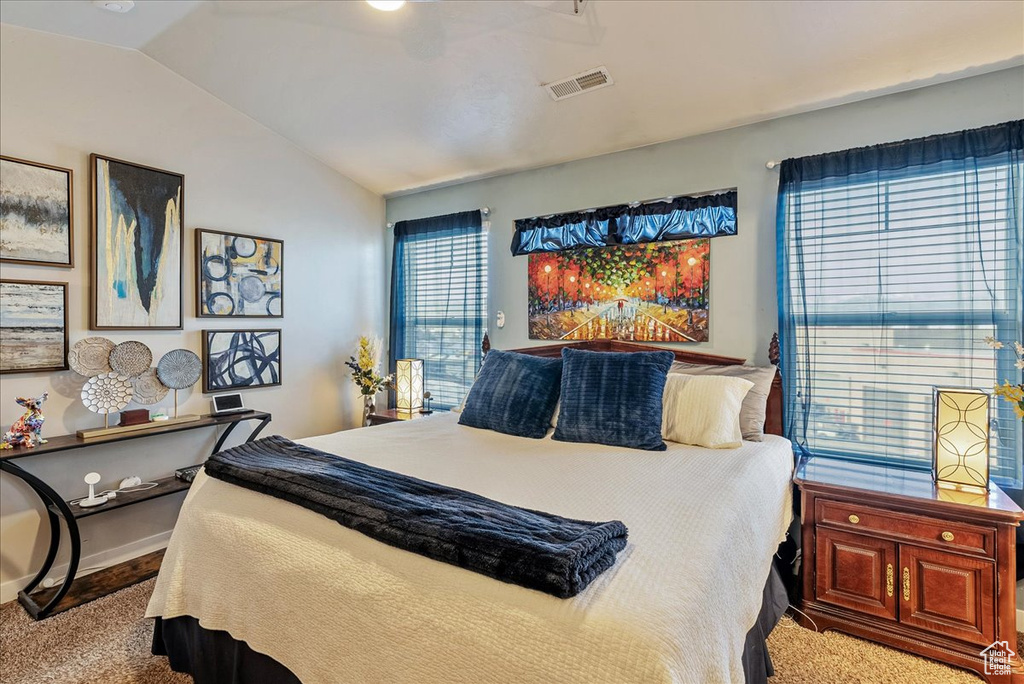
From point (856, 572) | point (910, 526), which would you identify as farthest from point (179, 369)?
point (910, 526)

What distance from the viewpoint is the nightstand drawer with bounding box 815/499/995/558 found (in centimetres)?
189

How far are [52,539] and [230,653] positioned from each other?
1810 mm

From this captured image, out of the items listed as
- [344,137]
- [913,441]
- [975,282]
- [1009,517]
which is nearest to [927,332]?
[975,282]

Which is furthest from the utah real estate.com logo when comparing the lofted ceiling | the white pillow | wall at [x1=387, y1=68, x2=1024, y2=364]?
the lofted ceiling

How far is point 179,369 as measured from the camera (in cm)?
304

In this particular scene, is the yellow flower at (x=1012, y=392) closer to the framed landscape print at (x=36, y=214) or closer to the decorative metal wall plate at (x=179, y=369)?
the decorative metal wall plate at (x=179, y=369)

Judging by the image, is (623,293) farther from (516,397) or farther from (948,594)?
(948,594)

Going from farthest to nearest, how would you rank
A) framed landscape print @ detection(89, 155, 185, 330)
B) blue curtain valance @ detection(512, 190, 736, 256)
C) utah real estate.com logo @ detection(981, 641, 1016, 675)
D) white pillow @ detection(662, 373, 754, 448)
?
blue curtain valance @ detection(512, 190, 736, 256)
framed landscape print @ detection(89, 155, 185, 330)
white pillow @ detection(662, 373, 754, 448)
utah real estate.com logo @ detection(981, 641, 1016, 675)

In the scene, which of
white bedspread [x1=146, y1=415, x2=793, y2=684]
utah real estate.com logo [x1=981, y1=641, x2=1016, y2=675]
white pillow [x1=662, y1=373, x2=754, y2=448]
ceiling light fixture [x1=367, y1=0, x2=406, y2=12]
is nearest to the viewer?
white bedspread [x1=146, y1=415, x2=793, y2=684]

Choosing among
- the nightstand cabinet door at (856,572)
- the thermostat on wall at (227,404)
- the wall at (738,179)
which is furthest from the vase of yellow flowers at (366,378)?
the nightstand cabinet door at (856,572)

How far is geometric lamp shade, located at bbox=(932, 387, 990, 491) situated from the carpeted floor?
736mm

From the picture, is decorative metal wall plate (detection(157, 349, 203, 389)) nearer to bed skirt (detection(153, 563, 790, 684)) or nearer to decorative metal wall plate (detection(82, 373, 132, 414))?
decorative metal wall plate (detection(82, 373, 132, 414))

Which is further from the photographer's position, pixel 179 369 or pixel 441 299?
pixel 441 299

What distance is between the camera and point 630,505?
1.57 metres
